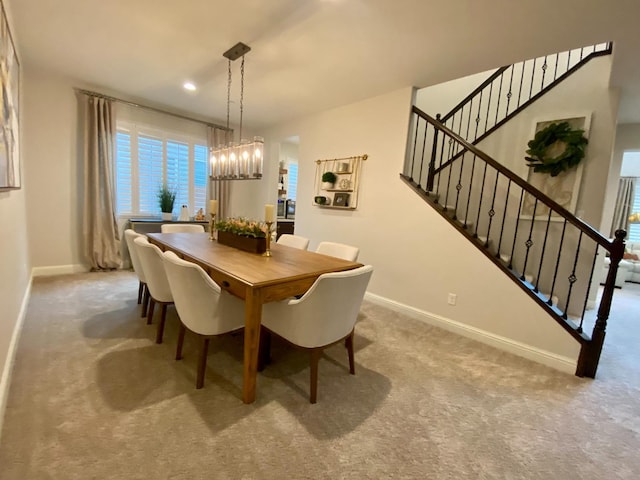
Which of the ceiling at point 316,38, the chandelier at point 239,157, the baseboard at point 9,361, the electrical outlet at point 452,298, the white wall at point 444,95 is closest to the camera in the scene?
the baseboard at point 9,361

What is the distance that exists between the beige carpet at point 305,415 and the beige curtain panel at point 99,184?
A: 6.01 ft

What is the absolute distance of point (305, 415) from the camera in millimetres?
1670

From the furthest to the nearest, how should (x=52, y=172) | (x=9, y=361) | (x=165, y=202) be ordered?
(x=165, y=202) → (x=52, y=172) → (x=9, y=361)

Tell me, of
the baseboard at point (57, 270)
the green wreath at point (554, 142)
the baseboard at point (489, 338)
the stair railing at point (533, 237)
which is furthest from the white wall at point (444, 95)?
the baseboard at point (57, 270)

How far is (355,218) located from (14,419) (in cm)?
349

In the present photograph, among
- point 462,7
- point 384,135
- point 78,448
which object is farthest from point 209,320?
point 384,135

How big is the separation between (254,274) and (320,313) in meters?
0.48

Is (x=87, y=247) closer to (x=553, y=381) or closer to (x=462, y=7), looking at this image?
(x=462, y=7)

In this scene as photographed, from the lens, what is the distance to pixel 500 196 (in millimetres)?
3775

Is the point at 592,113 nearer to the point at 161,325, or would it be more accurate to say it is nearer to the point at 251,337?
the point at 251,337

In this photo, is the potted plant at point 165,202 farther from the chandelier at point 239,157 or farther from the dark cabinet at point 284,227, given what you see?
the dark cabinet at point 284,227

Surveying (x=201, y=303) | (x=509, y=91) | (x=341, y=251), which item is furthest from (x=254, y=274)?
(x=509, y=91)

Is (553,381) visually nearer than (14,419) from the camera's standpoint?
No

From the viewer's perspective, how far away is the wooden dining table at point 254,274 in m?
1.65
